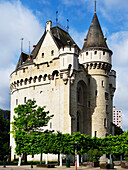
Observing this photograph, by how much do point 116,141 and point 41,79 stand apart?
17.9 metres

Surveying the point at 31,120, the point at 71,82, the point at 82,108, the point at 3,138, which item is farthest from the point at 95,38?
the point at 3,138

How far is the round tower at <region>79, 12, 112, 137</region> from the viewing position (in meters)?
53.0

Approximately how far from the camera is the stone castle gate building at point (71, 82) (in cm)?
4925

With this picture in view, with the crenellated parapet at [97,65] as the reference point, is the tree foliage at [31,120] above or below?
below

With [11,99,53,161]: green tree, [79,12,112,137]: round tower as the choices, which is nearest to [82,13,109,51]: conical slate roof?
[79,12,112,137]: round tower

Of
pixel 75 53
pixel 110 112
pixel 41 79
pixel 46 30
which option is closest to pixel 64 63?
pixel 75 53

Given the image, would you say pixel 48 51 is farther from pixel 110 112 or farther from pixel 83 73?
pixel 110 112

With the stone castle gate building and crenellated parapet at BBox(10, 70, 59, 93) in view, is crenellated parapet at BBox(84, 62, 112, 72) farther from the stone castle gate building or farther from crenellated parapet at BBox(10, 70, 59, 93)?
crenellated parapet at BBox(10, 70, 59, 93)

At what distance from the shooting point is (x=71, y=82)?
49219 millimetres

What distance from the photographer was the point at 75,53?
49.9m

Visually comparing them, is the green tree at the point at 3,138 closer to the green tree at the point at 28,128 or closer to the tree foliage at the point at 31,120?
the green tree at the point at 28,128

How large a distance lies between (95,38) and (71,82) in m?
11.8

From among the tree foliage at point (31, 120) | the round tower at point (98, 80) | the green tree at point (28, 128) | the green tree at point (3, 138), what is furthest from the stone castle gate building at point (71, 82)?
the green tree at point (28, 128)

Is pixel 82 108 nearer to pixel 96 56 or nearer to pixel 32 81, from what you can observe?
pixel 96 56
